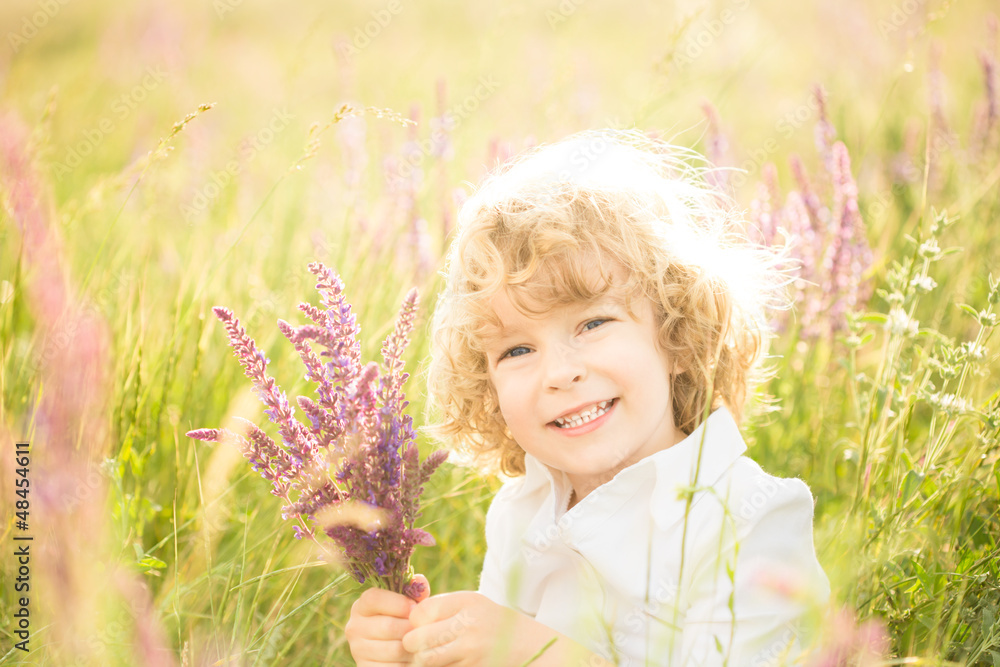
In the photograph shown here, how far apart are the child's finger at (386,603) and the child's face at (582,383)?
469 mm

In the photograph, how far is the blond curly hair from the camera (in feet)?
5.34

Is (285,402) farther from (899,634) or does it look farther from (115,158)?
(115,158)

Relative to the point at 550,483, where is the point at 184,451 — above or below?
above

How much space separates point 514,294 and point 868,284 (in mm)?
1514

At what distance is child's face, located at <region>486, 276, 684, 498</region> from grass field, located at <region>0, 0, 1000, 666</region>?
37 centimetres

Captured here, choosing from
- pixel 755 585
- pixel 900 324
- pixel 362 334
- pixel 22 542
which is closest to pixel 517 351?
pixel 755 585

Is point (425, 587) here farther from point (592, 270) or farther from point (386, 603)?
point (592, 270)

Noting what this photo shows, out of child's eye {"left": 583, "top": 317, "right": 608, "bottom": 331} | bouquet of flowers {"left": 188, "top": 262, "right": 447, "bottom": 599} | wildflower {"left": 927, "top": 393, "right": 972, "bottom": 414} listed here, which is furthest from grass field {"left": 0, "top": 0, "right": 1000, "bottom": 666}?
child's eye {"left": 583, "top": 317, "right": 608, "bottom": 331}

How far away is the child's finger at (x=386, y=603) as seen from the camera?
1299 millimetres

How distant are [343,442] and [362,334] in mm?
1324

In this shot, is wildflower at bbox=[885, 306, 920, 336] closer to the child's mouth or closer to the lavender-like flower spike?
the child's mouth

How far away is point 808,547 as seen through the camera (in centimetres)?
146

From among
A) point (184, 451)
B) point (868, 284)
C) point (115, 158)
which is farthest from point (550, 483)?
point (115, 158)

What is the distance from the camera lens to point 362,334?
2445 millimetres
